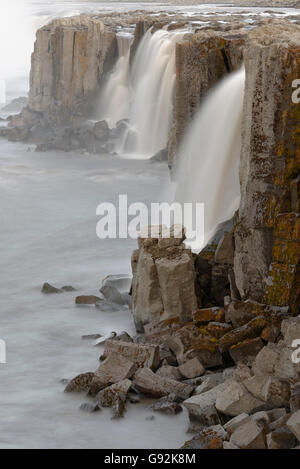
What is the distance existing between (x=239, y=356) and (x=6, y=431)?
9.31 feet

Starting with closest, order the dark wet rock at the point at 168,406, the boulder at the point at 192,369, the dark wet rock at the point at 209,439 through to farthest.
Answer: the dark wet rock at the point at 209,439
the dark wet rock at the point at 168,406
the boulder at the point at 192,369

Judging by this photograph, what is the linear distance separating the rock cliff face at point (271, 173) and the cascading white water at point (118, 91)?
19492mm

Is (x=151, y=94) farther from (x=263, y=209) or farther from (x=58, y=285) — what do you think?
(x=263, y=209)

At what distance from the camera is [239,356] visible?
10055 mm

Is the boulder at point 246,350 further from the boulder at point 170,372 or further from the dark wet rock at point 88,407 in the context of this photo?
the dark wet rock at point 88,407

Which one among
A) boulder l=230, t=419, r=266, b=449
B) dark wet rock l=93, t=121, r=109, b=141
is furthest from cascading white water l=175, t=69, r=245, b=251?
dark wet rock l=93, t=121, r=109, b=141

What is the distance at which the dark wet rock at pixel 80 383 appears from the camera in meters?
10.1

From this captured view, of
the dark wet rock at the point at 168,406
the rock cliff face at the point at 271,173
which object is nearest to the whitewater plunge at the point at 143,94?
the rock cliff face at the point at 271,173

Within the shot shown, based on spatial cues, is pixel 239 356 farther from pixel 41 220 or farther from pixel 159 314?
pixel 41 220

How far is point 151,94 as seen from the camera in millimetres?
26875

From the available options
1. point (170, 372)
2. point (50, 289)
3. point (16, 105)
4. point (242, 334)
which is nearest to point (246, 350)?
point (242, 334)

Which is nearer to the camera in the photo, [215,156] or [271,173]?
[271,173]

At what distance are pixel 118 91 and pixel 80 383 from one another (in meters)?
21.8

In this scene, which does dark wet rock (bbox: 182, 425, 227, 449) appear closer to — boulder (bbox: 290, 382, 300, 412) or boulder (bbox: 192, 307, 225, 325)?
boulder (bbox: 290, 382, 300, 412)
